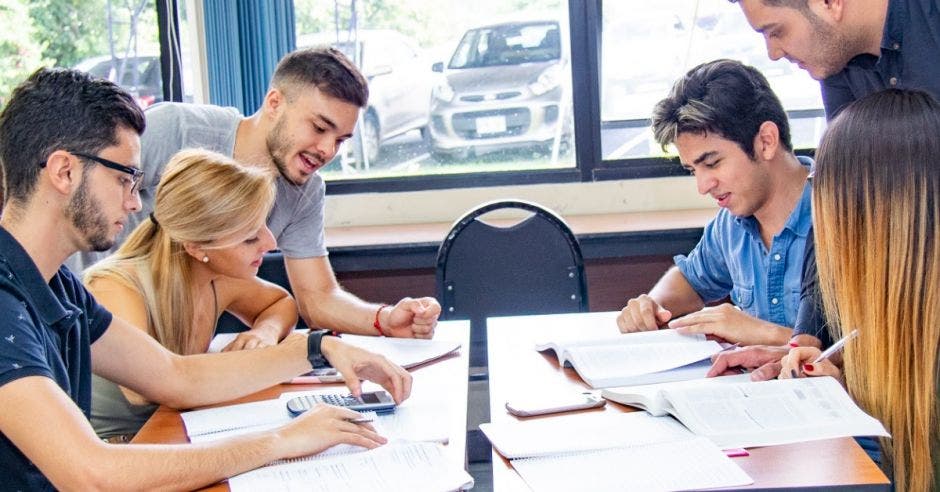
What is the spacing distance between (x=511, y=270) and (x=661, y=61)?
59.3 inches

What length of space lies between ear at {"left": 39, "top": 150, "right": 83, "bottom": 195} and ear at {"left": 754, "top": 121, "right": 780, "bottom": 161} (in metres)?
1.46

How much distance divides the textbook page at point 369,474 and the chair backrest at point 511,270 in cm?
150

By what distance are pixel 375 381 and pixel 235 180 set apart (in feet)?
1.67

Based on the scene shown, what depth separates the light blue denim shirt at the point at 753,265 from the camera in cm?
235

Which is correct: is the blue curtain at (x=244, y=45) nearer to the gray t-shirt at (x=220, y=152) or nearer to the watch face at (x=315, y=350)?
the gray t-shirt at (x=220, y=152)

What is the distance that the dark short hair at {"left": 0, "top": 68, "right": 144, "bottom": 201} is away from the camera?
158cm

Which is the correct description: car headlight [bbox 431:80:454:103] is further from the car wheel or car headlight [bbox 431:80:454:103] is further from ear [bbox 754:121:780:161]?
ear [bbox 754:121:780:161]

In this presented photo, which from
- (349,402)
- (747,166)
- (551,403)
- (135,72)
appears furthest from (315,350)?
(135,72)

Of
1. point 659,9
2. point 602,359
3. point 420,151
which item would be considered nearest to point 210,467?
point 602,359

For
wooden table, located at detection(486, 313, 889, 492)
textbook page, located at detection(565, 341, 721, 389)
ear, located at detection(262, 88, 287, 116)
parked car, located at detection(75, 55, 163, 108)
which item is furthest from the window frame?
textbook page, located at detection(565, 341, 721, 389)

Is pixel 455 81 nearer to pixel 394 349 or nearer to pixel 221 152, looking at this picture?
pixel 221 152

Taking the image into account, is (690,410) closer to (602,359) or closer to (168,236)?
(602,359)

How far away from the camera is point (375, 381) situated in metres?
1.94

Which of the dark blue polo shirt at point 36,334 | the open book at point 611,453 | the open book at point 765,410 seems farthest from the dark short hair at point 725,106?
the dark blue polo shirt at point 36,334
